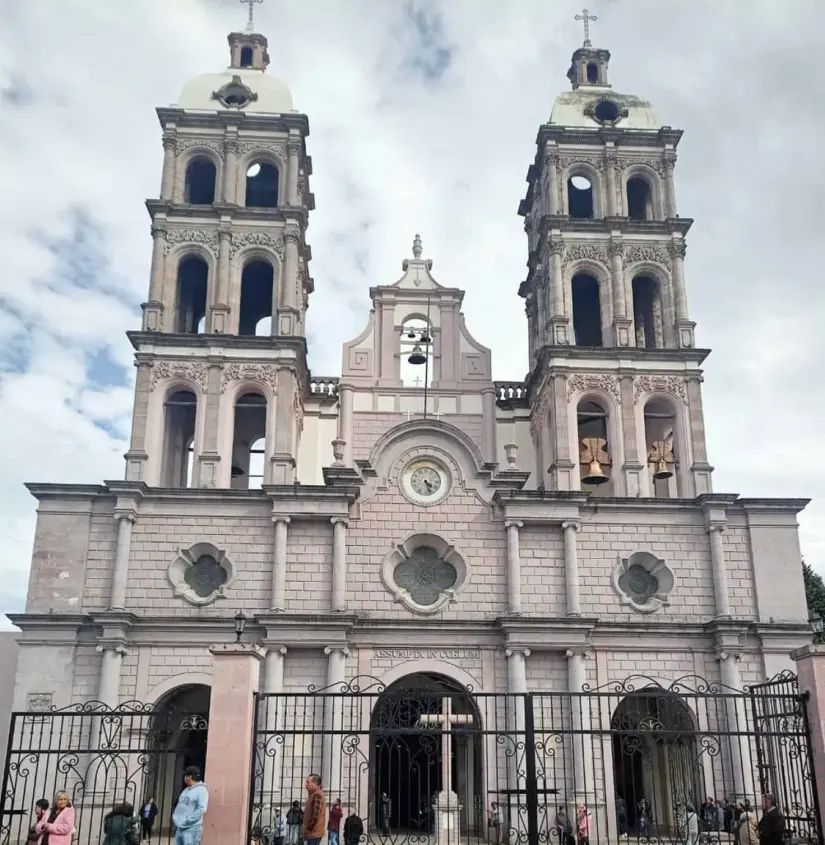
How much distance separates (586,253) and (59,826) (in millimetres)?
26245

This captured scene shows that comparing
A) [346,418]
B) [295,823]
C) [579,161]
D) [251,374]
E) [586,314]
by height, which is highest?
[579,161]

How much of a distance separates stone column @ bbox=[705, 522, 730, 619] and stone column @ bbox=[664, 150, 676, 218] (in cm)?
1191

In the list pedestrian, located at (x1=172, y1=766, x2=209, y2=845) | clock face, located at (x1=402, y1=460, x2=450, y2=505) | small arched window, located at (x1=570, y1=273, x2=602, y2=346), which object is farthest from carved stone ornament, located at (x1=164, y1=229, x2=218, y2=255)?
pedestrian, located at (x1=172, y1=766, x2=209, y2=845)

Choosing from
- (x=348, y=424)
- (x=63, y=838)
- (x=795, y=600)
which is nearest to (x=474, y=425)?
(x=348, y=424)

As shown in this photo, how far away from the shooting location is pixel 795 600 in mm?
29078

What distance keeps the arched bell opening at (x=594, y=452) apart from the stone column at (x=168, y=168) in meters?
16.0

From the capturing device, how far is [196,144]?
3500 cm

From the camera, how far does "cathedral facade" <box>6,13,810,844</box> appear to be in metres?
27.8

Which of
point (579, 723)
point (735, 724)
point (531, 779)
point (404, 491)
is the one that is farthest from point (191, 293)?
point (531, 779)

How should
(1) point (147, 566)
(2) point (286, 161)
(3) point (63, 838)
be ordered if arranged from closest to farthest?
1. (3) point (63, 838)
2. (1) point (147, 566)
3. (2) point (286, 161)

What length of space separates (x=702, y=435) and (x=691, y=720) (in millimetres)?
9229

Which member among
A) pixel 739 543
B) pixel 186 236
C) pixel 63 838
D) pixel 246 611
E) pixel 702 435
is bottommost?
pixel 63 838

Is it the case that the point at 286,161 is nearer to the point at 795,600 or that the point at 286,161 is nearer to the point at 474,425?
the point at 474,425

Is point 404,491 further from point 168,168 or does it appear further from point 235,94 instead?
point 235,94
